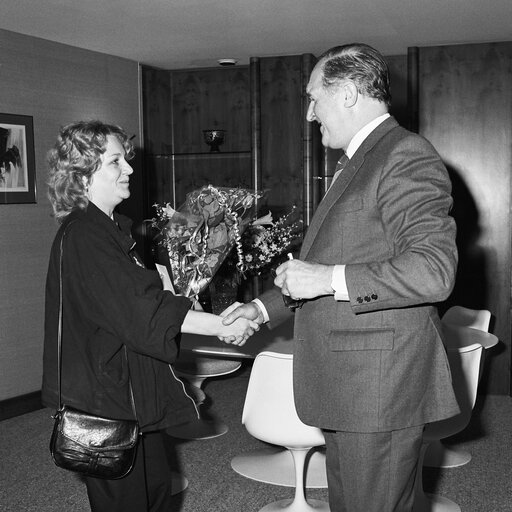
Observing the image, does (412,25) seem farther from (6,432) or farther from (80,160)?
(6,432)

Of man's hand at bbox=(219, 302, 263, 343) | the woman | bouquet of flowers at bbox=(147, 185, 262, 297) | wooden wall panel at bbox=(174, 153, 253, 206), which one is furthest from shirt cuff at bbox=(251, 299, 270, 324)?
wooden wall panel at bbox=(174, 153, 253, 206)

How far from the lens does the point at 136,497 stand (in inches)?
94.7

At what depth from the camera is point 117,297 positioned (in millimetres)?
2268

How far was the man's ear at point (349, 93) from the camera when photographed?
213 centimetres

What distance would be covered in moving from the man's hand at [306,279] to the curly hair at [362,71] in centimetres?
52

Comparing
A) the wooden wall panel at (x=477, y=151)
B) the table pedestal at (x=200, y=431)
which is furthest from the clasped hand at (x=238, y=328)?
the wooden wall panel at (x=477, y=151)

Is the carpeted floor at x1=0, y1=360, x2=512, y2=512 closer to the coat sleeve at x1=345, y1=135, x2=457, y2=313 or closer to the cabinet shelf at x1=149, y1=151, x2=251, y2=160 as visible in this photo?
the coat sleeve at x1=345, y1=135, x2=457, y2=313

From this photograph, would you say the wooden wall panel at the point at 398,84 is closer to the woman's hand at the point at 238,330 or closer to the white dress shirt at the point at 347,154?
the woman's hand at the point at 238,330

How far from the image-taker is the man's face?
7.09 ft

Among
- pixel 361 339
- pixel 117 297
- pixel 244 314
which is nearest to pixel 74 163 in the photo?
pixel 117 297

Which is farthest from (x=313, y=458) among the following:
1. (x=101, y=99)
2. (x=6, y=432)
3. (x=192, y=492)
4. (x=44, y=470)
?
(x=101, y=99)

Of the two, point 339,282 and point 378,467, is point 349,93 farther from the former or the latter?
point 378,467

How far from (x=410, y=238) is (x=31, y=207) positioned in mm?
4057

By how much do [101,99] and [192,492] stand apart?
3286mm
